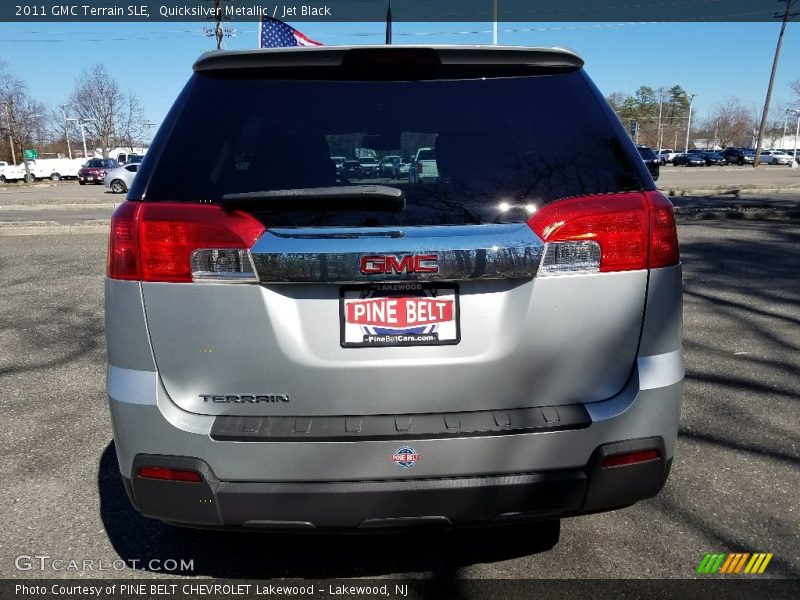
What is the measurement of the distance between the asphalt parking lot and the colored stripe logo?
35 millimetres

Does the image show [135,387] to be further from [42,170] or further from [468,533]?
[42,170]

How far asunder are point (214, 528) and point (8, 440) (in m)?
2.27

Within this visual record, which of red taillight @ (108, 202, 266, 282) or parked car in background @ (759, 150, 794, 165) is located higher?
parked car in background @ (759, 150, 794, 165)

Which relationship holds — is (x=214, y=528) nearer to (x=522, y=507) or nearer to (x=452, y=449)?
(x=452, y=449)

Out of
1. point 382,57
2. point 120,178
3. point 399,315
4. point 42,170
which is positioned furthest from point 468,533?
point 42,170

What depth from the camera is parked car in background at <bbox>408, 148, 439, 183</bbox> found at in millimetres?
2098

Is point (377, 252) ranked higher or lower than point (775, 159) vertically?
lower

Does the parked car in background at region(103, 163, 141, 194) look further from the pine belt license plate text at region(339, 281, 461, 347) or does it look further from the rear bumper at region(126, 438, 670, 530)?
the pine belt license plate text at region(339, 281, 461, 347)

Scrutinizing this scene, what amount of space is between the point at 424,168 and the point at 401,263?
1.52 feet

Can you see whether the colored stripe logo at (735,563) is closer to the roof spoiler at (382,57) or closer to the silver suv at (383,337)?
the silver suv at (383,337)

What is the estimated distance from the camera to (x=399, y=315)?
6.34 ft

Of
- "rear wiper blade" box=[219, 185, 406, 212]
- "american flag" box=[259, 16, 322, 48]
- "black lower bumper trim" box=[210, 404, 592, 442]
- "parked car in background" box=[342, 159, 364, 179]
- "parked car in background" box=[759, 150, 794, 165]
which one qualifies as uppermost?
"american flag" box=[259, 16, 322, 48]
